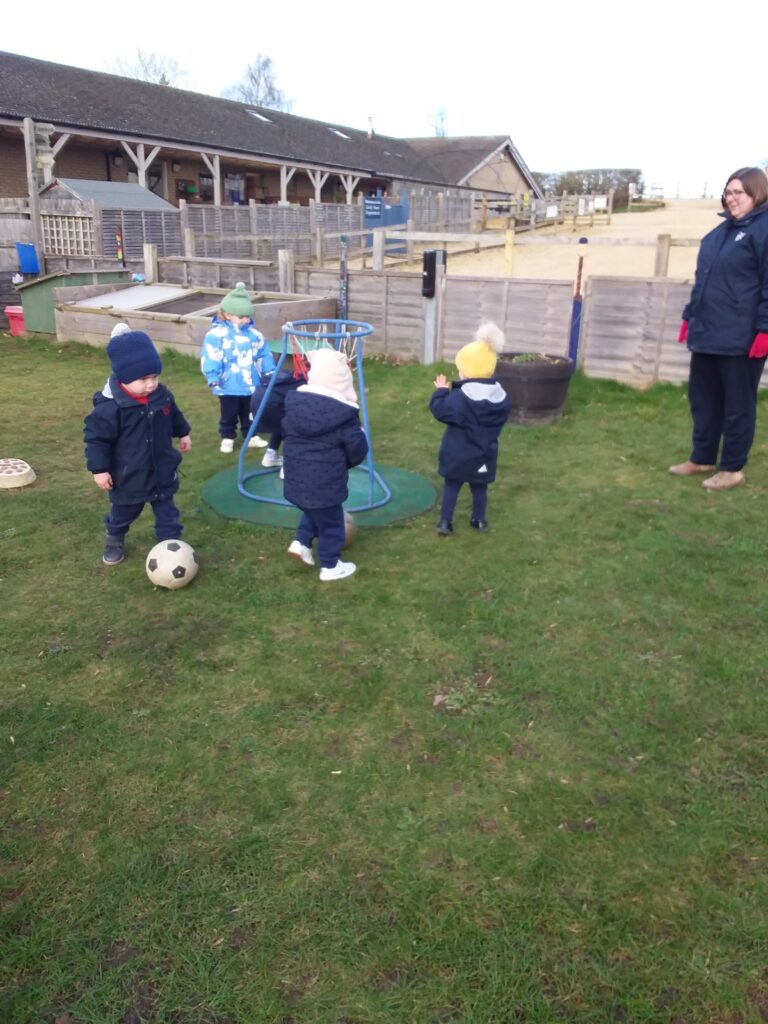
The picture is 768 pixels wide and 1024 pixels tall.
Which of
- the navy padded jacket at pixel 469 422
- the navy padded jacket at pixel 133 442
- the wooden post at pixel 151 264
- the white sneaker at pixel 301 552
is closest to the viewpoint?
the navy padded jacket at pixel 133 442

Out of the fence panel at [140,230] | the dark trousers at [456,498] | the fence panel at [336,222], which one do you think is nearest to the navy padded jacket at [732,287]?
the dark trousers at [456,498]

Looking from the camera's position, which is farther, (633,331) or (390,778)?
(633,331)

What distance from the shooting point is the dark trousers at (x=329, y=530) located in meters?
4.80

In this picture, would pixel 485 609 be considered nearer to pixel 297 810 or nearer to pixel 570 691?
pixel 570 691

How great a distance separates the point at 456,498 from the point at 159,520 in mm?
2077

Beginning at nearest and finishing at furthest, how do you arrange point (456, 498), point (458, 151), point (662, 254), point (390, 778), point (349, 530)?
point (390, 778), point (349, 530), point (456, 498), point (662, 254), point (458, 151)

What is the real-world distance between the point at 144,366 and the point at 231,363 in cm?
295

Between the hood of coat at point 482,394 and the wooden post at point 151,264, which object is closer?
the hood of coat at point 482,394

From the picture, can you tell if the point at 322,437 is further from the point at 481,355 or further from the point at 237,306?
the point at 237,306

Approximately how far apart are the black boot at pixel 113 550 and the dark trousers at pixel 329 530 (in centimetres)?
125

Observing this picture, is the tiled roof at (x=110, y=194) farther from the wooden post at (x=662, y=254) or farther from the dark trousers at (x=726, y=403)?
the dark trousers at (x=726, y=403)

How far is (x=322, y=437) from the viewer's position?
4637 millimetres

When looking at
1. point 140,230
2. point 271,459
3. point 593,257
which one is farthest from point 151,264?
point 593,257

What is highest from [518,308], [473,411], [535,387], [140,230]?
[140,230]
